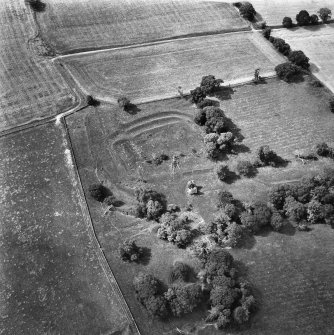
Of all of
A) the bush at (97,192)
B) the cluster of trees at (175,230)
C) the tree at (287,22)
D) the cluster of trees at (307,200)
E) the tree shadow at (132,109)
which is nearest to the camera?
the cluster of trees at (175,230)

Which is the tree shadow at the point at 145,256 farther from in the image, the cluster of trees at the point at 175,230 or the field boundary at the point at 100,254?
the field boundary at the point at 100,254

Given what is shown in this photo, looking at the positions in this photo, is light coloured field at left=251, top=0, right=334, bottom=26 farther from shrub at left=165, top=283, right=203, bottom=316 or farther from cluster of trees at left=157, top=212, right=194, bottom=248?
shrub at left=165, top=283, right=203, bottom=316

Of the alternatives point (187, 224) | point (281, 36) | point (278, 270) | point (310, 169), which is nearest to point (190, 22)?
point (281, 36)

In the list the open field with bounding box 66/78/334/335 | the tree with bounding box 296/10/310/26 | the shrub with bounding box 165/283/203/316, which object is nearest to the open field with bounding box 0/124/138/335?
the open field with bounding box 66/78/334/335

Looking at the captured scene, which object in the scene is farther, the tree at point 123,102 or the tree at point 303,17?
the tree at point 303,17

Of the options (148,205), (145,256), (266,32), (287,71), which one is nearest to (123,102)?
(148,205)

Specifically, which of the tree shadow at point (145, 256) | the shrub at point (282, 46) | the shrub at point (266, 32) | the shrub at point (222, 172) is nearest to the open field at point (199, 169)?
the tree shadow at point (145, 256)
